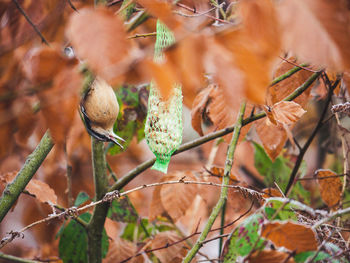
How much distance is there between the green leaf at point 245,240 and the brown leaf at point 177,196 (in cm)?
46

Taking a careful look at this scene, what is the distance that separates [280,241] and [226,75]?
261 mm

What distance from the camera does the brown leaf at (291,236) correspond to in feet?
1.77

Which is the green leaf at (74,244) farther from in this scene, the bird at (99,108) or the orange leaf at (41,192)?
the bird at (99,108)

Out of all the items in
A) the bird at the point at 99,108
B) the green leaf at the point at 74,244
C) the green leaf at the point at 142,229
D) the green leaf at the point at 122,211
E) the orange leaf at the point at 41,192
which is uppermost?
the bird at the point at 99,108

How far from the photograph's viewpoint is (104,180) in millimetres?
1009

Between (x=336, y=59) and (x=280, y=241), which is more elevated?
(x=336, y=59)

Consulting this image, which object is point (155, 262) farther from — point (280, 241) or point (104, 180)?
point (280, 241)

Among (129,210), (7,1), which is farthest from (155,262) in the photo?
(7,1)

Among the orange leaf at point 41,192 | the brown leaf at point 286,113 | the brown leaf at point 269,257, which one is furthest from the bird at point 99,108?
the brown leaf at point 269,257

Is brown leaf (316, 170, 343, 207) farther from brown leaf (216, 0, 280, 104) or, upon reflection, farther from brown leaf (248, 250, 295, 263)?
brown leaf (216, 0, 280, 104)

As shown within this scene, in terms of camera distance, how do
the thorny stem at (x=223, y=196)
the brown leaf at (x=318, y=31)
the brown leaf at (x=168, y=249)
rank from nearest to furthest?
1. the brown leaf at (x=318, y=31)
2. the thorny stem at (x=223, y=196)
3. the brown leaf at (x=168, y=249)

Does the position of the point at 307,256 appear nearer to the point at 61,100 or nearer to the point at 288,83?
the point at 61,100

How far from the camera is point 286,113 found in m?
0.81

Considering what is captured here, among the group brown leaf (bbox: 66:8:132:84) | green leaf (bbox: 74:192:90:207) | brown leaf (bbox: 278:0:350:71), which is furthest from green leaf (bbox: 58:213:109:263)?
brown leaf (bbox: 278:0:350:71)
